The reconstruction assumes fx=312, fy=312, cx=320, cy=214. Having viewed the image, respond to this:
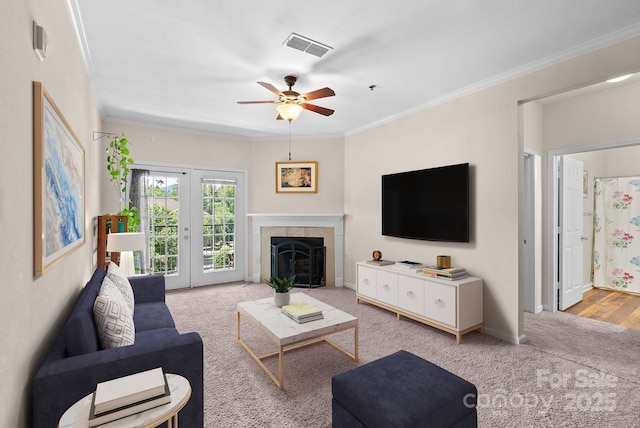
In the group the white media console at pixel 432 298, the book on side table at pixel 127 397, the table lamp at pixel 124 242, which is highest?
the table lamp at pixel 124 242

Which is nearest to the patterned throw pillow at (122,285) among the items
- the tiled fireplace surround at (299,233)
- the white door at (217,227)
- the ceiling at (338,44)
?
the ceiling at (338,44)

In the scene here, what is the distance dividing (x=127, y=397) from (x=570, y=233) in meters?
5.03

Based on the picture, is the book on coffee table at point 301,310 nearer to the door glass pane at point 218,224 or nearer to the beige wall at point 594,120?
the door glass pane at point 218,224

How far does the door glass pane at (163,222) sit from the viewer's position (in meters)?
4.89

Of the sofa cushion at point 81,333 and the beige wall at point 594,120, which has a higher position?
the beige wall at point 594,120

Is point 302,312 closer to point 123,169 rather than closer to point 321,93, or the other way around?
point 321,93

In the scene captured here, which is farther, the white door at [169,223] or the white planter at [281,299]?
the white door at [169,223]

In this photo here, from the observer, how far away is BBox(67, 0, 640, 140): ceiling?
2.11 meters

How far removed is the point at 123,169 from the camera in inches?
175

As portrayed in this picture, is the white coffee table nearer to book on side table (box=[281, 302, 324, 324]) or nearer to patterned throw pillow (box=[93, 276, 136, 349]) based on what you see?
book on side table (box=[281, 302, 324, 324])

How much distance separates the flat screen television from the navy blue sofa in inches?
114

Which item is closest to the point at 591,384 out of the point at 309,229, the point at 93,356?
the point at 93,356

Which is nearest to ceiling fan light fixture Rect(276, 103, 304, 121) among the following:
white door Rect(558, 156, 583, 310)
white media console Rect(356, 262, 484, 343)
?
white media console Rect(356, 262, 484, 343)

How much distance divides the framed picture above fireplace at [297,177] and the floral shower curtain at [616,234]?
15.1 ft
